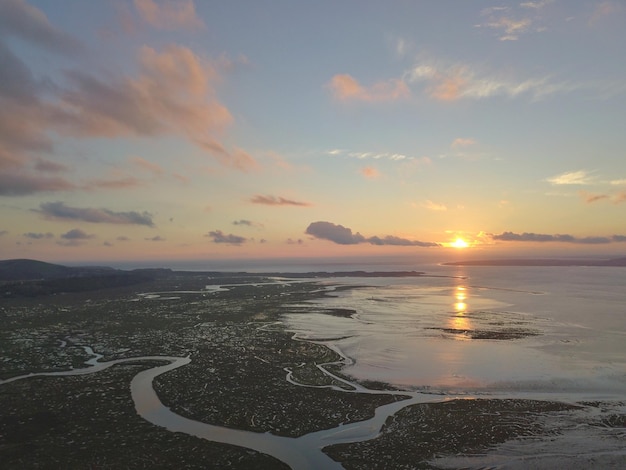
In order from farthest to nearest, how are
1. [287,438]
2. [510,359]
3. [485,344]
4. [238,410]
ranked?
[485,344] < [510,359] < [238,410] < [287,438]

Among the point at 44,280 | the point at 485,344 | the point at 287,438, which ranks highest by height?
the point at 44,280

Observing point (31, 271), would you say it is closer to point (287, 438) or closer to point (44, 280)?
point (44, 280)

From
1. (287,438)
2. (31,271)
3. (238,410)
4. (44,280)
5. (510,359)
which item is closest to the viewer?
(287,438)

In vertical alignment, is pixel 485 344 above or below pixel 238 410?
below

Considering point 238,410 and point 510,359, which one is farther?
point 510,359

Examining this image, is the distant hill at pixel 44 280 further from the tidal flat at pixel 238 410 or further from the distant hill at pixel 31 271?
the tidal flat at pixel 238 410

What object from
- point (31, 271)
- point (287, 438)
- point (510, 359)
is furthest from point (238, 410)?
point (31, 271)

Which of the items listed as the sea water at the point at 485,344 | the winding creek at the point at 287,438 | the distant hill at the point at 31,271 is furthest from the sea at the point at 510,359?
the distant hill at the point at 31,271

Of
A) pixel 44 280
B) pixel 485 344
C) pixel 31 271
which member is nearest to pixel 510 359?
pixel 485 344

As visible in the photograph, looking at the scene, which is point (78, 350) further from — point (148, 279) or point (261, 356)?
point (148, 279)
